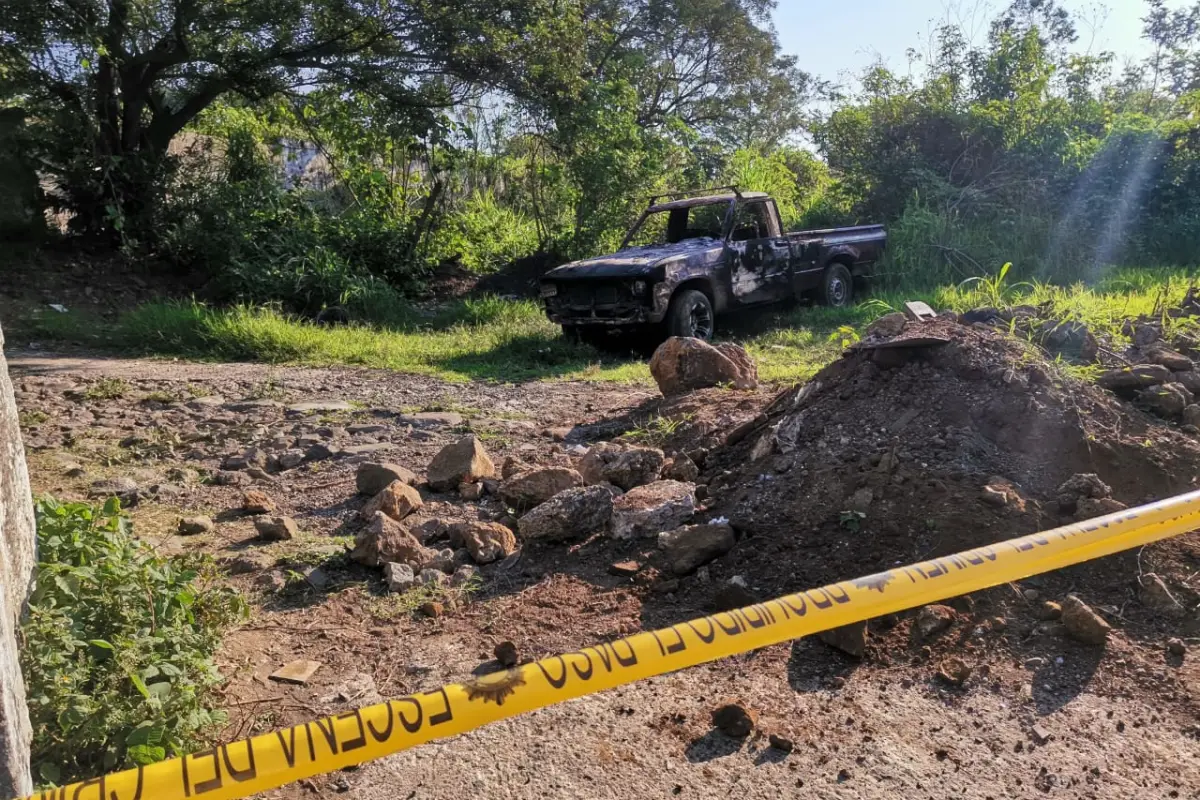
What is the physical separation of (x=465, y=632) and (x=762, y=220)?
27.5 feet

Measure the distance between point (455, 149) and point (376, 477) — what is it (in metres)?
10.2

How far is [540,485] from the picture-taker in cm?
428

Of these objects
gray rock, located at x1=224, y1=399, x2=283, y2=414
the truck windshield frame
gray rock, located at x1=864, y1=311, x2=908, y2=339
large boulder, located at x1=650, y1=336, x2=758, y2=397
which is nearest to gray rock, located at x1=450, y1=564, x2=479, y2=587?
gray rock, located at x1=864, y1=311, x2=908, y2=339

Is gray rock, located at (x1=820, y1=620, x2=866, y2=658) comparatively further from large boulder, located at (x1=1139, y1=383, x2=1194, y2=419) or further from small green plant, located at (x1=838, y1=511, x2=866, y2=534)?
large boulder, located at (x1=1139, y1=383, x2=1194, y2=419)

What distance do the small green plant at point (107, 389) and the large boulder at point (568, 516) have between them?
4.60m

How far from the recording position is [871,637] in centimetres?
293

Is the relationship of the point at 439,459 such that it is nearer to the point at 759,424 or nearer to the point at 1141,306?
the point at 759,424

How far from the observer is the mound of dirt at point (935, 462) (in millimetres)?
3338

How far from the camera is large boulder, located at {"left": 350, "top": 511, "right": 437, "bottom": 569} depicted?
3.65 m

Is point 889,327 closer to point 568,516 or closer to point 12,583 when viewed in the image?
point 568,516

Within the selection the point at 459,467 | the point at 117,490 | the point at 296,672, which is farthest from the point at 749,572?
the point at 117,490

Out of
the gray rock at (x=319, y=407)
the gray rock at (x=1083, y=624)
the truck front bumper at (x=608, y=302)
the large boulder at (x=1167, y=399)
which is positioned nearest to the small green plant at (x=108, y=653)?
the gray rock at (x=1083, y=624)

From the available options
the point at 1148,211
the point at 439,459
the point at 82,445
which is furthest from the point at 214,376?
the point at 1148,211

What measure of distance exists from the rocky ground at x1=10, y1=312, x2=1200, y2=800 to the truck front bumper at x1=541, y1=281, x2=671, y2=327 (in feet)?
10.8
